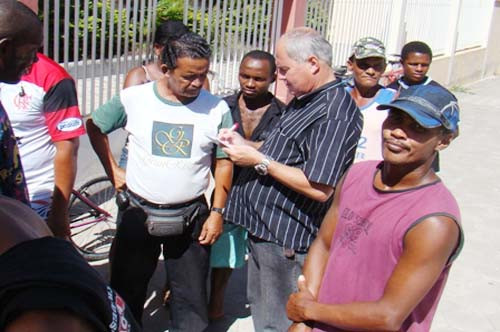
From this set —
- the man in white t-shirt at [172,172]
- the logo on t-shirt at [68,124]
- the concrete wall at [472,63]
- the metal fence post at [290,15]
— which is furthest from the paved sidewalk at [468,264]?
the concrete wall at [472,63]

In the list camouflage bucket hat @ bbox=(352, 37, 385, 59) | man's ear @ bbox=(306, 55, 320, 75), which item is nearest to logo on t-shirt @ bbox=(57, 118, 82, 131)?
man's ear @ bbox=(306, 55, 320, 75)

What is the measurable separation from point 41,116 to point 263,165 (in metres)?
1.09

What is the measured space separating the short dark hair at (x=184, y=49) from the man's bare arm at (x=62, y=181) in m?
0.61

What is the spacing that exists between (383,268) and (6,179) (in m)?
1.28

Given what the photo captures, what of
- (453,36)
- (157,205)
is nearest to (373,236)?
(157,205)

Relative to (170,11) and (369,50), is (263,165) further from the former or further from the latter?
(170,11)

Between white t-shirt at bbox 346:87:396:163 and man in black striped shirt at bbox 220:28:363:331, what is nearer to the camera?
man in black striped shirt at bbox 220:28:363:331

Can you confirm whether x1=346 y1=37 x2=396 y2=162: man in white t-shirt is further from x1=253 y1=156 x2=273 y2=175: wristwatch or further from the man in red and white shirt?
the man in red and white shirt

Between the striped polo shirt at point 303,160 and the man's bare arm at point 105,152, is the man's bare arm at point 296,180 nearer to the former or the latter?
the striped polo shirt at point 303,160

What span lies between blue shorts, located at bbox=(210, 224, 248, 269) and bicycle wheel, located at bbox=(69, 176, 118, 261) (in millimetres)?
1318

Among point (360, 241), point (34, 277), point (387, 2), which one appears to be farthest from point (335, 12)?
point (34, 277)

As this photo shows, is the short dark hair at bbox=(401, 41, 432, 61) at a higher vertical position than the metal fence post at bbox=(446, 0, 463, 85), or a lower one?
higher

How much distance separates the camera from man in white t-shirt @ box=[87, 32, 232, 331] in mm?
3078

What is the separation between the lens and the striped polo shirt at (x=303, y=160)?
2703 mm
